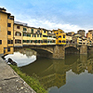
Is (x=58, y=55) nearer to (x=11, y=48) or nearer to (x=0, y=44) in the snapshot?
(x=11, y=48)

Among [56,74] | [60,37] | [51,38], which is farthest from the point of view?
[60,37]

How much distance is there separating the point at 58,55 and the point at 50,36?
1048 cm

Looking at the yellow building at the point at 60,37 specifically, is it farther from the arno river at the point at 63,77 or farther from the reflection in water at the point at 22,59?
the reflection in water at the point at 22,59

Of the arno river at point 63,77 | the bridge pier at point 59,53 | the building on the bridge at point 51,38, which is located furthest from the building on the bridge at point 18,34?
A: the bridge pier at point 59,53

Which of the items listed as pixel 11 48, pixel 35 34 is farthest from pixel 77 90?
pixel 35 34

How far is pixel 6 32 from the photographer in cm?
1931

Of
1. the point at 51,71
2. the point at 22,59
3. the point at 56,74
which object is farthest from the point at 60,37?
the point at 22,59

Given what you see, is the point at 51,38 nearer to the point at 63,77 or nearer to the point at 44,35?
the point at 44,35

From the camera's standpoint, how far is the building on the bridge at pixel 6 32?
59.8 ft

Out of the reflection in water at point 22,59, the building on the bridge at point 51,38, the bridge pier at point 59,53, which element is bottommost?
the reflection in water at point 22,59

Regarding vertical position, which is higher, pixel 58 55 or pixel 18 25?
pixel 18 25

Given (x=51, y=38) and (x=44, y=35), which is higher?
(x=44, y=35)

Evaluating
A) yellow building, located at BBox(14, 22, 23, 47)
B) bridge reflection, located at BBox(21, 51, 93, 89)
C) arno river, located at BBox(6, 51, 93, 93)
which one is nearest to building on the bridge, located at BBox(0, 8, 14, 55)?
yellow building, located at BBox(14, 22, 23, 47)

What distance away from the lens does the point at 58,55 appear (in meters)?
36.4
